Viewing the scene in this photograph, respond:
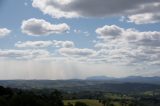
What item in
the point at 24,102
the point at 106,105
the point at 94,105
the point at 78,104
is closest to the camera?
the point at 24,102

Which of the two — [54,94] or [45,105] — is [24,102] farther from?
[54,94]

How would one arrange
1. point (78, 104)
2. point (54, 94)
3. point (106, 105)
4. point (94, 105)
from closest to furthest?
point (78, 104), point (54, 94), point (94, 105), point (106, 105)

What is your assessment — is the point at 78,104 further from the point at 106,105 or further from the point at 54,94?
the point at 106,105

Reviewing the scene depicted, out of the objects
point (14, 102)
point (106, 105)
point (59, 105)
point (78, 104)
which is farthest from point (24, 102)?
point (106, 105)

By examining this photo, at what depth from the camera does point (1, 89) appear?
496ft

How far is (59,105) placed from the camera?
132125 mm

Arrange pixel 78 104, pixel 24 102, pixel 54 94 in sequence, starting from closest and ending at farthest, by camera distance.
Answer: pixel 24 102
pixel 78 104
pixel 54 94

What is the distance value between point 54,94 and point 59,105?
102 feet

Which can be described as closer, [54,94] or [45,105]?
[45,105]

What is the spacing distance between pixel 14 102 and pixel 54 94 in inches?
2383

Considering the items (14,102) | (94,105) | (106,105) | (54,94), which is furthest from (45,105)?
(106,105)

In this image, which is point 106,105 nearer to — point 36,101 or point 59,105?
point 59,105

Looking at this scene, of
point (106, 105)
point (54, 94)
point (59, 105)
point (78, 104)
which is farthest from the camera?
point (106, 105)

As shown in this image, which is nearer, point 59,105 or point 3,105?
point 3,105
